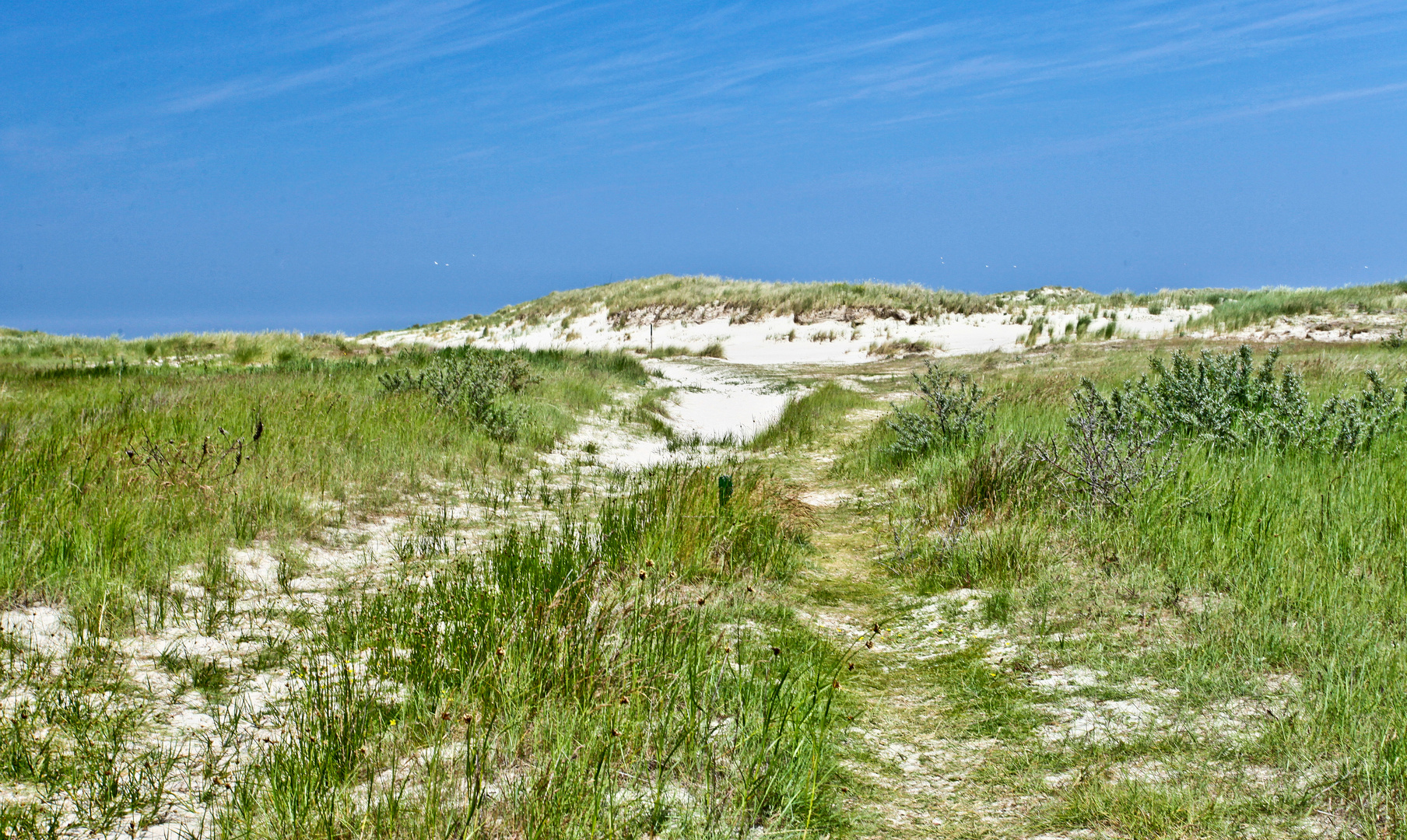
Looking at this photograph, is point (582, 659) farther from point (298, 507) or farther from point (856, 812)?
point (298, 507)

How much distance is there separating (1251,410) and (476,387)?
8.02 metres

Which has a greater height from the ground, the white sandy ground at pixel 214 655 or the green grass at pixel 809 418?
the green grass at pixel 809 418

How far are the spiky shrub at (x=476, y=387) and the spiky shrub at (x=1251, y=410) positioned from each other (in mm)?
6324

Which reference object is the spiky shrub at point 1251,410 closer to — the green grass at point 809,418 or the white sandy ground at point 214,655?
the green grass at point 809,418

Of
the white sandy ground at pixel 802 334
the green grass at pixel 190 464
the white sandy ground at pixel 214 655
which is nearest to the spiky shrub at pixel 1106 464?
the white sandy ground at pixel 214 655

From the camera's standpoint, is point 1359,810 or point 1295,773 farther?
point 1295,773

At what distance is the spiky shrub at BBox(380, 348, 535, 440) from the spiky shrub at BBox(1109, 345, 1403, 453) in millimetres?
6324

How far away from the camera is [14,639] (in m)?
3.51

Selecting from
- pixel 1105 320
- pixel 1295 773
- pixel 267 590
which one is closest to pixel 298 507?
pixel 267 590

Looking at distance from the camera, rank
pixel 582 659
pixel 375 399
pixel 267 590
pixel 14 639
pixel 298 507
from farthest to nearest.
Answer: pixel 375 399
pixel 298 507
pixel 267 590
pixel 14 639
pixel 582 659

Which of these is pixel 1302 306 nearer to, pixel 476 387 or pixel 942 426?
pixel 942 426

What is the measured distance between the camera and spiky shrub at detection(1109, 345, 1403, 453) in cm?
630

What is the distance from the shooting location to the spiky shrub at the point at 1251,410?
20.7ft

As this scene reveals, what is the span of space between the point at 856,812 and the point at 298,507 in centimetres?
468
